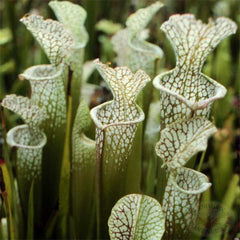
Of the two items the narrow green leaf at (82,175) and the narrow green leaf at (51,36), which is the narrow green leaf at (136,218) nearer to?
the narrow green leaf at (82,175)

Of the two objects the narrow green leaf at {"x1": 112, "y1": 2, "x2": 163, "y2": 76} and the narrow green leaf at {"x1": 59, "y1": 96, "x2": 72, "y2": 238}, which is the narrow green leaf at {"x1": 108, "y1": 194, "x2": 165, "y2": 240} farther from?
the narrow green leaf at {"x1": 112, "y1": 2, "x2": 163, "y2": 76}

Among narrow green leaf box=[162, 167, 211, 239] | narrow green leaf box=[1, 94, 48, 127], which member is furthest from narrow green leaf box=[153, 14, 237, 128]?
narrow green leaf box=[1, 94, 48, 127]

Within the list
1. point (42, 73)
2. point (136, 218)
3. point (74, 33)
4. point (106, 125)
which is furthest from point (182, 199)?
point (74, 33)

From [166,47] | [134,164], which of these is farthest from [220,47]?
[134,164]

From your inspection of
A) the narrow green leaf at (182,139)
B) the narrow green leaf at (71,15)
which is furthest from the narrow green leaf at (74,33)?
the narrow green leaf at (182,139)

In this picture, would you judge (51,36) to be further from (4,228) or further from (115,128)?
(4,228)

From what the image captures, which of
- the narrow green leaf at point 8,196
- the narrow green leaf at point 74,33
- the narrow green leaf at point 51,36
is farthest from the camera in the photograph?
the narrow green leaf at point 74,33
